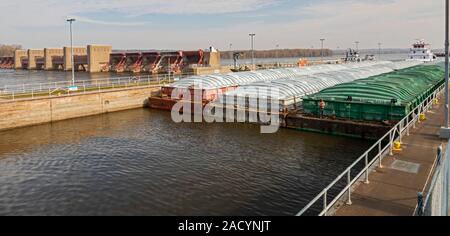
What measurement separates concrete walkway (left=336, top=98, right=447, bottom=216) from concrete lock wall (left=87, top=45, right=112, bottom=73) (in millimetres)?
123642

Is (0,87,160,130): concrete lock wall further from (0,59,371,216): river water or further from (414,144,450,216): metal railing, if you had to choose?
(414,144,450,216): metal railing

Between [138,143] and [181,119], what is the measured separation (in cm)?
969

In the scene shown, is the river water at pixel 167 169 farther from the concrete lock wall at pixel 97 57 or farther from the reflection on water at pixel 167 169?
the concrete lock wall at pixel 97 57

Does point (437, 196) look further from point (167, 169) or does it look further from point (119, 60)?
point (119, 60)

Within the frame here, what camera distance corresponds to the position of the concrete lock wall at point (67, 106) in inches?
1277

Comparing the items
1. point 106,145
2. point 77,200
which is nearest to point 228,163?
point 77,200

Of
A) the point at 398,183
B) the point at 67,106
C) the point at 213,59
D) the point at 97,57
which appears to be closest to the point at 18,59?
the point at 97,57

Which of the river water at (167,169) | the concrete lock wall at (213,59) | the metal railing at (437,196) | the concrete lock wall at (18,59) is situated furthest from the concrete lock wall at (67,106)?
the concrete lock wall at (18,59)

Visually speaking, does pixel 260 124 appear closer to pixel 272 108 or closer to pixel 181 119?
pixel 272 108

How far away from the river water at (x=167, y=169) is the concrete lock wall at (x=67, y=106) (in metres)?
1.86

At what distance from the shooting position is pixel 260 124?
3105 centimetres

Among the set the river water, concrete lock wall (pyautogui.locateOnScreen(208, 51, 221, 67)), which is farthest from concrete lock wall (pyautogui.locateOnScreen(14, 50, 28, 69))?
the river water

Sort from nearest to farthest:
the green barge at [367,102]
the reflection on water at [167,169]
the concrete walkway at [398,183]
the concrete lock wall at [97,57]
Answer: the concrete walkway at [398,183], the reflection on water at [167,169], the green barge at [367,102], the concrete lock wall at [97,57]

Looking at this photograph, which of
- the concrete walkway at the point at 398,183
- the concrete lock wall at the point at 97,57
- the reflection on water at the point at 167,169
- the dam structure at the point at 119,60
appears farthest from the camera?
the concrete lock wall at the point at 97,57
